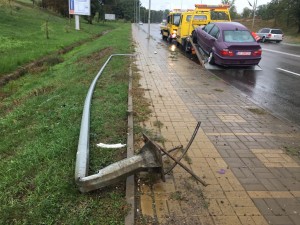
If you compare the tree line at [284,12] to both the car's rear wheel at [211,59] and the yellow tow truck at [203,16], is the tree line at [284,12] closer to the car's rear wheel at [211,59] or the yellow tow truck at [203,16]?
the yellow tow truck at [203,16]

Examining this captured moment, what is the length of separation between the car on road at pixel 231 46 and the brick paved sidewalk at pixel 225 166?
4375 mm

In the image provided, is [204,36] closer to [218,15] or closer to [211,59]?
[211,59]

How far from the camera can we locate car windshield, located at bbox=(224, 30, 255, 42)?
41.4 ft

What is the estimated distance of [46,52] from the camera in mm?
17438

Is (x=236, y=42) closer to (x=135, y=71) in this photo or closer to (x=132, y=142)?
(x=135, y=71)

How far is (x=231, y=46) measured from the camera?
11938 millimetres

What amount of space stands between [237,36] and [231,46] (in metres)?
1.11

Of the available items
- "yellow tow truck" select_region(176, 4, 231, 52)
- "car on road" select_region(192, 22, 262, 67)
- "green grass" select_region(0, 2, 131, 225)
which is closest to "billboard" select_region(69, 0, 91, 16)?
"yellow tow truck" select_region(176, 4, 231, 52)

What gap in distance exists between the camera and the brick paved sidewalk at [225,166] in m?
3.40

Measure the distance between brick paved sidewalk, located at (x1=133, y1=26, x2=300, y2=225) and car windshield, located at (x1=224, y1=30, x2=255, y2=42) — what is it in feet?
17.0

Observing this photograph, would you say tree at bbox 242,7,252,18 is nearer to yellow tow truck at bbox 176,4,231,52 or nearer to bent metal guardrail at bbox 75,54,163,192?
yellow tow truck at bbox 176,4,231,52

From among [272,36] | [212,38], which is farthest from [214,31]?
[272,36]

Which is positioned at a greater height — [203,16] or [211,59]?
[203,16]

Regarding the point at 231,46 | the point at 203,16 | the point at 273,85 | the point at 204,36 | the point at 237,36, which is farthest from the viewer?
the point at 203,16
